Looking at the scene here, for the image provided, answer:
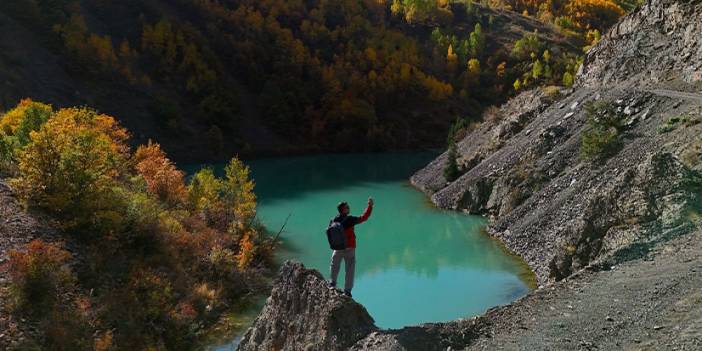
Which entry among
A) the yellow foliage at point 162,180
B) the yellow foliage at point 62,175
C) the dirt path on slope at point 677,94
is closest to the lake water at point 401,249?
the yellow foliage at point 162,180

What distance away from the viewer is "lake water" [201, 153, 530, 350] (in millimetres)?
25359

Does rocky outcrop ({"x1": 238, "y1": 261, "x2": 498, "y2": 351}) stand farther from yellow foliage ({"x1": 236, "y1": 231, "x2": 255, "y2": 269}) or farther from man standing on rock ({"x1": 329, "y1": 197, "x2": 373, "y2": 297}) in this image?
yellow foliage ({"x1": 236, "y1": 231, "x2": 255, "y2": 269})

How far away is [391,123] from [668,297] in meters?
85.3

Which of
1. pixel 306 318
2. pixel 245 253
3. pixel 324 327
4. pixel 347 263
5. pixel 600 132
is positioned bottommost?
pixel 324 327

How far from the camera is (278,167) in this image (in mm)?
76625

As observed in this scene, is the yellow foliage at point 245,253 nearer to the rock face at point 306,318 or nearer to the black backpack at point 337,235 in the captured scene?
the rock face at point 306,318

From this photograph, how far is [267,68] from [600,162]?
78.4 m

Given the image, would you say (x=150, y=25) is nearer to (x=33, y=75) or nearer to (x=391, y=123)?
(x=33, y=75)

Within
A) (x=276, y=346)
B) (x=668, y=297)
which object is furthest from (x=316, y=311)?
(x=668, y=297)

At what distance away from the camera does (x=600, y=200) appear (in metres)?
21.4

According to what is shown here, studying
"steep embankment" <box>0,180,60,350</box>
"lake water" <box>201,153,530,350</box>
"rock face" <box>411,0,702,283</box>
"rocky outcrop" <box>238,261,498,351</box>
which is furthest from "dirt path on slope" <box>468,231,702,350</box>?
"steep embankment" <box>0,180,60,350</box>

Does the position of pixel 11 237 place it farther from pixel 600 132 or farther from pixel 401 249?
pixel 600 132

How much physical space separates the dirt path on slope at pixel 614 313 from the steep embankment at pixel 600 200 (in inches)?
1.6

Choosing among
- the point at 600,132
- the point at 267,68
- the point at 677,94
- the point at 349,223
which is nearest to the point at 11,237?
the point at 349,223
